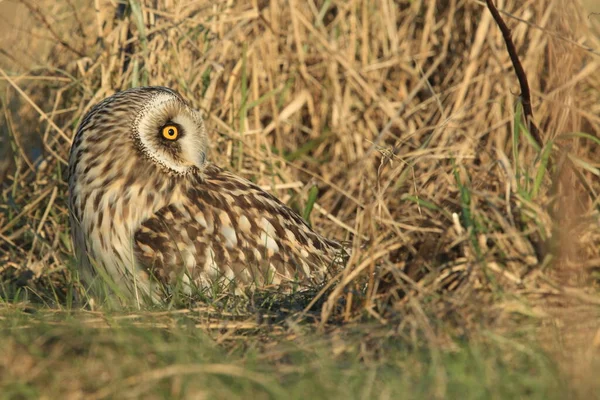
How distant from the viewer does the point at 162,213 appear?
3.61 m

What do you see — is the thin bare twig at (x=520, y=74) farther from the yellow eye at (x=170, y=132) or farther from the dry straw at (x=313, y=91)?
the yellow eye at (x=170, y=132)

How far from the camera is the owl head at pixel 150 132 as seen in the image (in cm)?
358

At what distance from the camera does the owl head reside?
141 inches

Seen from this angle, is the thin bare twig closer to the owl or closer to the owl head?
the owl

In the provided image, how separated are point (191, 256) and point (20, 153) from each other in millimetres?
1679

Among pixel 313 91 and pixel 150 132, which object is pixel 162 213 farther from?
pixel 313 91

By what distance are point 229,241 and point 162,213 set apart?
308 millimetres

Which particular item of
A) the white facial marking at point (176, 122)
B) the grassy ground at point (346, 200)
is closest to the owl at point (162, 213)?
the white facial marking at point (176, 122)

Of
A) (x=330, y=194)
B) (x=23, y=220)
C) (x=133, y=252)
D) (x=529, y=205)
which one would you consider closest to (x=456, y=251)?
(x=529, y=205)

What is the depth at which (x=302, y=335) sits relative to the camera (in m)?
2.62

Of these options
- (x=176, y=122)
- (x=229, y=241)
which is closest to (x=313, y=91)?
(x=176, y=122)

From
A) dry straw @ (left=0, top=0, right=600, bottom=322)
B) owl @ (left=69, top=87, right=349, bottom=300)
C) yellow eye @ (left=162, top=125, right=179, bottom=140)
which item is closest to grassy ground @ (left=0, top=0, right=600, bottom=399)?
dry straw @ (left=0, top=0, right=600, bottom=322)

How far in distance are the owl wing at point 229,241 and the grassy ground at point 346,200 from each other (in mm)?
358

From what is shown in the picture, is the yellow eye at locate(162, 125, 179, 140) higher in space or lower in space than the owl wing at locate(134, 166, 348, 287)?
higher
